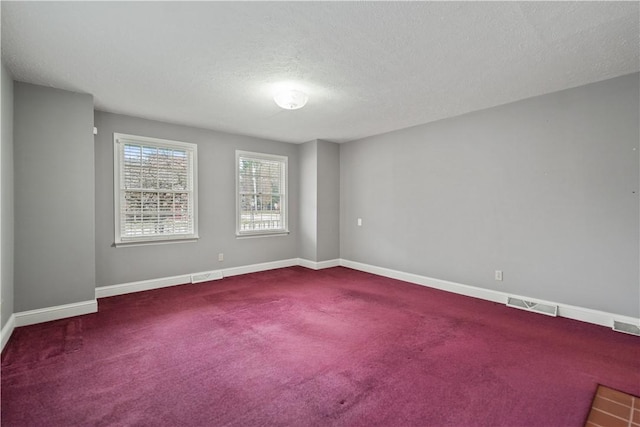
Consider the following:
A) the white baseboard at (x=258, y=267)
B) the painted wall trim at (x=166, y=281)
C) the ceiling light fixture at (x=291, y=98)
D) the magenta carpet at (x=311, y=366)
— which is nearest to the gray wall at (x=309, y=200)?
the white baseboard at (x=258, y=267)

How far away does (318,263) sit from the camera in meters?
5.85

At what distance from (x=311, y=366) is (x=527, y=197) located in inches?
124

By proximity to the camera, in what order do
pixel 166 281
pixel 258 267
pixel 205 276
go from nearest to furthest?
1. pixel 166 281
2. pixel 205 276
3. pixel 258 267

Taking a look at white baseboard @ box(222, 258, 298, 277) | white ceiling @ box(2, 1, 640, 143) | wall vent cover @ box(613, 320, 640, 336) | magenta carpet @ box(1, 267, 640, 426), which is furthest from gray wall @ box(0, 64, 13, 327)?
wall vent cover @ box(613, 320, 640, 336)

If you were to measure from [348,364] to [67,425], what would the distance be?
1769 millimetres

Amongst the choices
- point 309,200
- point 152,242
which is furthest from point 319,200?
point 152,242

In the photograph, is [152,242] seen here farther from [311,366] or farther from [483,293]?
[483,293]

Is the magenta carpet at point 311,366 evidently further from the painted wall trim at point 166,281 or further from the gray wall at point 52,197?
the gray wall at point 52,197

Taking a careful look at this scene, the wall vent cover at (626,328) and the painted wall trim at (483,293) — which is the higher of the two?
the painted wall trim at (483,293)

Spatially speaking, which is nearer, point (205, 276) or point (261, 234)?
point (205, 276)

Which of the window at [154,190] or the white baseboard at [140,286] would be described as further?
the window at [154,190]

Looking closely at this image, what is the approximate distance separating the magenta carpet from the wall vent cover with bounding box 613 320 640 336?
11 centimetres

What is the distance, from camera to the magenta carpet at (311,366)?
6.04ft

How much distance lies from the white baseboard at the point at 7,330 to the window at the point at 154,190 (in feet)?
4.54
